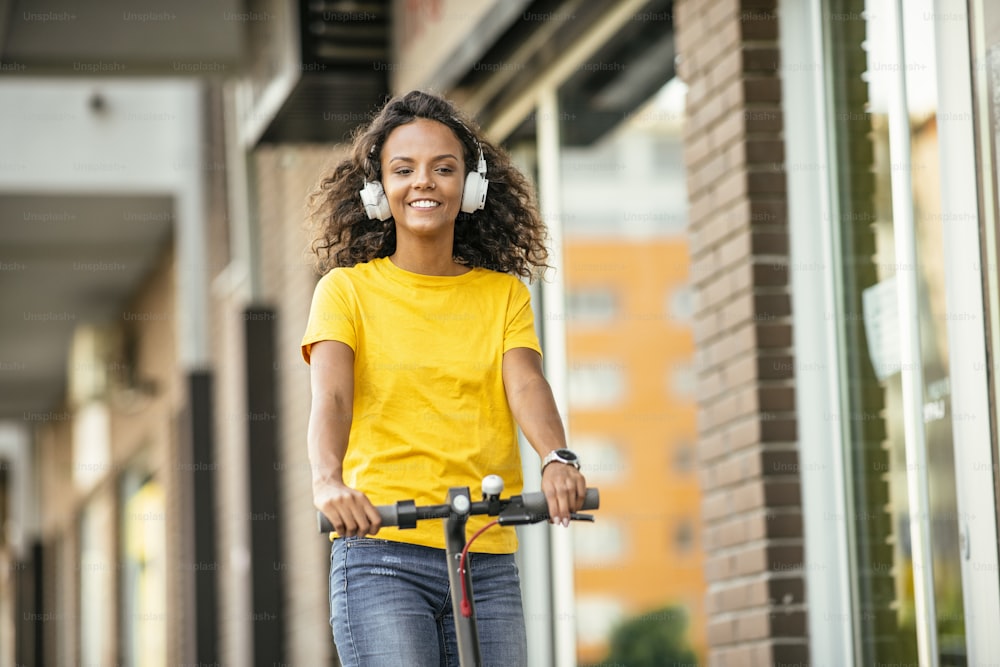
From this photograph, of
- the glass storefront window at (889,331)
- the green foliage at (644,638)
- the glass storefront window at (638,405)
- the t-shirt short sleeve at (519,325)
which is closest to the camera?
the t-shirt short sleeve at (519,325)

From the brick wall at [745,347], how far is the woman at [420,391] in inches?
69.4

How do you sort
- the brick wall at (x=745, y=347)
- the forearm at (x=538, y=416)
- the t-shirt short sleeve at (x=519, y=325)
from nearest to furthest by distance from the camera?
1. the forearm at (x=538, y=416)
2. the t-shirt short sleeve at (x=519, y=325)
3. the brick wall at (x=745, y=347)

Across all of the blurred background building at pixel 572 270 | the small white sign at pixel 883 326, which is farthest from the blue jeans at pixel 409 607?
the small white sign at pixel 883 326

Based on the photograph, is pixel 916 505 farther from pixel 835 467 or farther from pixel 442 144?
pixel 442 144

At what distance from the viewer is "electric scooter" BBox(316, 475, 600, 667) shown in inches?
105

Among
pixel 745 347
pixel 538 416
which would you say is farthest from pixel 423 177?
pixel 745 347

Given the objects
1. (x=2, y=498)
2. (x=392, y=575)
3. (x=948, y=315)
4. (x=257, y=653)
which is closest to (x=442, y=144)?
(x=392, y=575)

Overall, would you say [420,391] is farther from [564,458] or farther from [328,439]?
[564,458]

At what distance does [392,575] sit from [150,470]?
522 inches

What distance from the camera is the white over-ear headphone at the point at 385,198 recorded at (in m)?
3.14

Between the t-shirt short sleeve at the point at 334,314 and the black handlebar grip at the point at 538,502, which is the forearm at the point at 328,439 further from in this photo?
the black handlebar grip at the point at 538,502

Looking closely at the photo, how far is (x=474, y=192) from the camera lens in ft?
10.3

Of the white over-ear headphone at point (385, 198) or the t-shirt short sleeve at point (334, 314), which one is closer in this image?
the t-shirt short sleeve at point (334, 314)

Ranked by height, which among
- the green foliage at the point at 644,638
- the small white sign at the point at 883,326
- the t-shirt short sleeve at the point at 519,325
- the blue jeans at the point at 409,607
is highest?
the small white sign at the point at 883,326
